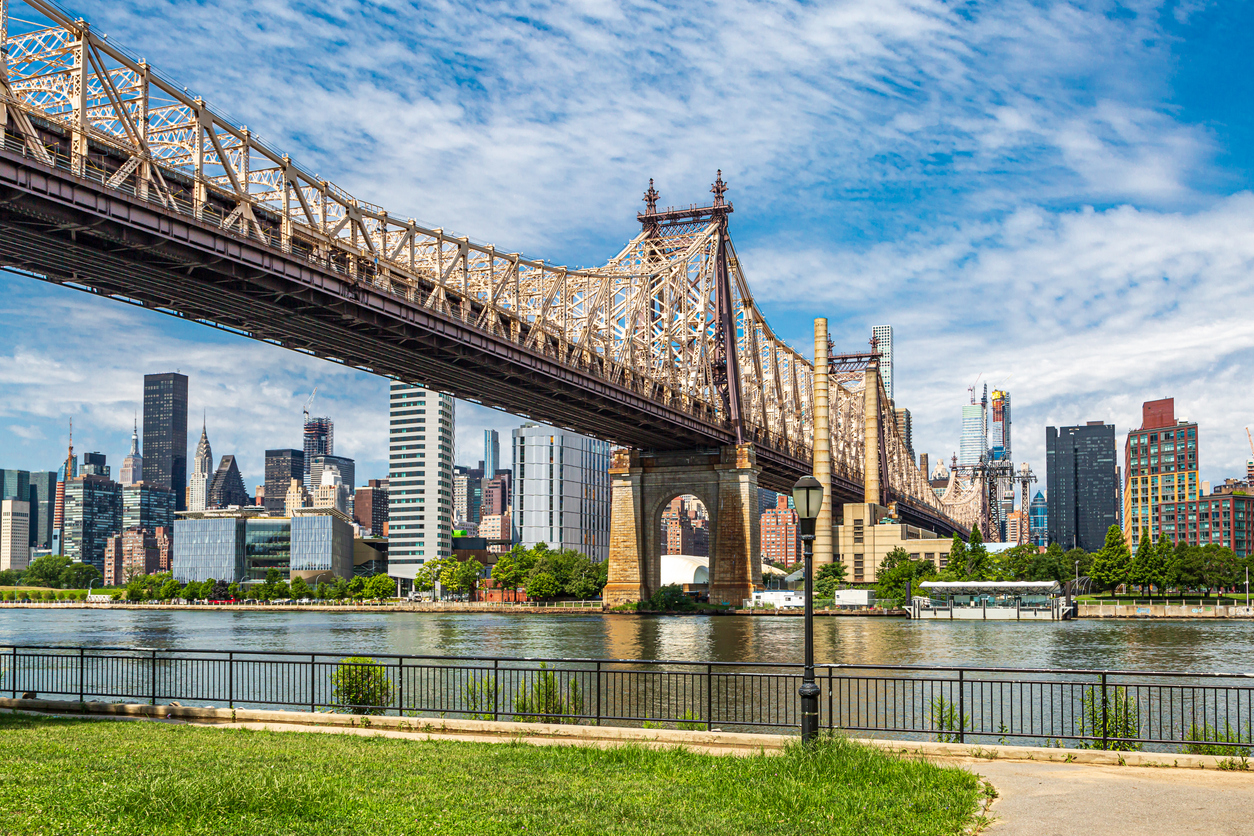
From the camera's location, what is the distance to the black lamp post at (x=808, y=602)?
15.1 metres

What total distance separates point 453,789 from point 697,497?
85692 mm

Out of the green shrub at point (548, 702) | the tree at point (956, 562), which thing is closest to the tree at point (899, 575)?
the tree at point (956, 562)

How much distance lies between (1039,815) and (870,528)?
117579 millimetres

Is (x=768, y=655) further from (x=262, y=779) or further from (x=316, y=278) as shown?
(x=262, y=779)

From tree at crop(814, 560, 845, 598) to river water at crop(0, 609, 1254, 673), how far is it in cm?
1517

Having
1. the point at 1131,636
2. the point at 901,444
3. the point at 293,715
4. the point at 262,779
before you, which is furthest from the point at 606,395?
the point at 901,444

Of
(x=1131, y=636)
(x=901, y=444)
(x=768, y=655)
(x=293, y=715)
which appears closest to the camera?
(x=293, y=715)

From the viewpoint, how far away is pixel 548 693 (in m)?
21.7

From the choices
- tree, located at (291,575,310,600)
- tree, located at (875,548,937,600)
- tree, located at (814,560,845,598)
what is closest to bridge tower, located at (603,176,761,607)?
tree, located at (814,560,845,598)

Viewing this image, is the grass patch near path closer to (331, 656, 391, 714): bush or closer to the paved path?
the paved path

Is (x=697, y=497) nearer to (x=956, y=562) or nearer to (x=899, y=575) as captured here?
(x=899, y=575)

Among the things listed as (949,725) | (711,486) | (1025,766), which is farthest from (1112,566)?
(1025,766)

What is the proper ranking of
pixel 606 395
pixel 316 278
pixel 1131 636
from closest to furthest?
pixel 316 278 < pixel 1131 636 < pixel 606 395

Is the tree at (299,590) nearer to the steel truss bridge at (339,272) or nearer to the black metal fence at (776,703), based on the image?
the steel truss bridge at (339,272)
